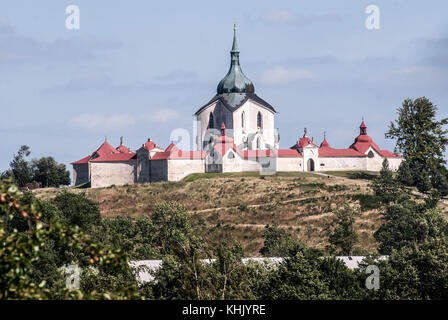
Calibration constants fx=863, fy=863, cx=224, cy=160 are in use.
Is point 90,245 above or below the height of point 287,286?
above

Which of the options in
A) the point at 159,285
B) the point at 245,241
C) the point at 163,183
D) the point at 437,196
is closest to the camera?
the point at 159,285

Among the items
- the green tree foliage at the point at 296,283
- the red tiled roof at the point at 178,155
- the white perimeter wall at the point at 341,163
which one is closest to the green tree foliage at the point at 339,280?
the green tree foliage at the point at 296,283

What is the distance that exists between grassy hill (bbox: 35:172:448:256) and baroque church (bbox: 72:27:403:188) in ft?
7.35

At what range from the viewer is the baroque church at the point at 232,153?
106562 millimetres

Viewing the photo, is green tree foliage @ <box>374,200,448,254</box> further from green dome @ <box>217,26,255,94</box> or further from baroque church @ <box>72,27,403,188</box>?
green dome @ <box>217,26,255,94</box>

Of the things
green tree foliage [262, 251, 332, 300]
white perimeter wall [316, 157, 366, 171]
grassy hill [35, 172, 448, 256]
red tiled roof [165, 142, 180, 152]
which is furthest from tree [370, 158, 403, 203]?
green tree foliage [262, 251, 332, 300]

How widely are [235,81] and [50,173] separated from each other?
29.4m

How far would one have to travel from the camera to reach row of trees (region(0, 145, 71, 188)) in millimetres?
120562

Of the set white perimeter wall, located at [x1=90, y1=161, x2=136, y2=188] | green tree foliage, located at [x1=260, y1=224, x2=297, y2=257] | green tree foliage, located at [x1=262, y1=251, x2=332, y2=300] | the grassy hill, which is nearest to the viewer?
green tree foliage, located at [x1=262, y1=251, x2=332, y2=300]

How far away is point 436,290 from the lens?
43188 millimetres

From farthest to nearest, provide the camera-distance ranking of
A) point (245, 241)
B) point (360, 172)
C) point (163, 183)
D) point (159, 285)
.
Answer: point (360, 172) → point (163, 183) → point (245, 241) → point (159, 285)
